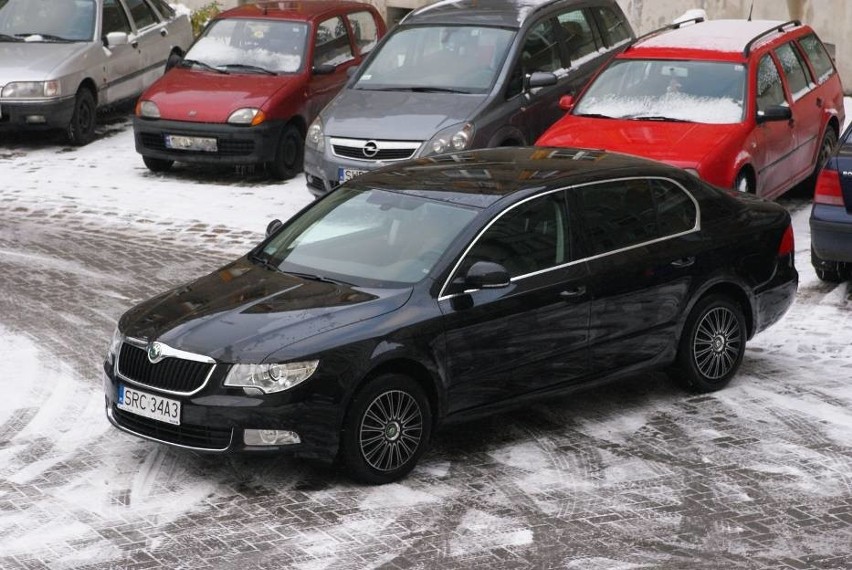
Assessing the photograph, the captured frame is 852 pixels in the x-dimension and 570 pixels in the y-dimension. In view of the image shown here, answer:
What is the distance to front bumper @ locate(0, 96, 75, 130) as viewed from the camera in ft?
57.3

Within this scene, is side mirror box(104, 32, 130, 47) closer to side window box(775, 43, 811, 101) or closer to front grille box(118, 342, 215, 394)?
side window box(775, 43, 811, 101)

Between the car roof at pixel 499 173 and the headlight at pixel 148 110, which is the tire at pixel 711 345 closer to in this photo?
the car roof at pixel 499 173

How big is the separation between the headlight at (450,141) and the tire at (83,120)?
587cm

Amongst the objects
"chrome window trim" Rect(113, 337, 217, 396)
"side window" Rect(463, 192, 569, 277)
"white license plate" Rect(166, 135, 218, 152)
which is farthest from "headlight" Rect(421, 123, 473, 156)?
"chrome window trim" Rect(113, 337, 217, 396)

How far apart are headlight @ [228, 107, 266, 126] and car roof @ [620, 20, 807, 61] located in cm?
397

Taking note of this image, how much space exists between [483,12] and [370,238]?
724 cm

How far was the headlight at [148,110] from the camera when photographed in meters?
16.4

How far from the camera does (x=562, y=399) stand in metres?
9.55

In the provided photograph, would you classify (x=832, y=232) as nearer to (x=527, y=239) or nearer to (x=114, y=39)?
(x=527, y=239)

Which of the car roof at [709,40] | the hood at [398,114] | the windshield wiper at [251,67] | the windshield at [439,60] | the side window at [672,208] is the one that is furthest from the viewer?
the windshield wiper at [251,67]

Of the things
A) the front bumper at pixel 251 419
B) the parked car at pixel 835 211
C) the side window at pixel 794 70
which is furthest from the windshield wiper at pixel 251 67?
the front bumper at pixel 251 419

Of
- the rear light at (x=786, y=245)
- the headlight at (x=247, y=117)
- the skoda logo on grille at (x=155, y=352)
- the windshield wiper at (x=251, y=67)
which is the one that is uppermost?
the rear light at (x=786, y=245)

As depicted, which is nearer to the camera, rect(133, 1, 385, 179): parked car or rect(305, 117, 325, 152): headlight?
rect(305, 117, 325, 152): headlight

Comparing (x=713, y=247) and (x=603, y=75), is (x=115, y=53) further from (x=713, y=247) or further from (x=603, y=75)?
(x=713, y=247)
